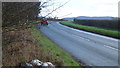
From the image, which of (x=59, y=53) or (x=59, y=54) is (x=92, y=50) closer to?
(x=59, y=53)

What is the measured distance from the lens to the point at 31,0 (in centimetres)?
570

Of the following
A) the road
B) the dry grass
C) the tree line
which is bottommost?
the road

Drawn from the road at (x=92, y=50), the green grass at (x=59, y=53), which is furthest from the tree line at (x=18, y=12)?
the road at (x=92, y=50)

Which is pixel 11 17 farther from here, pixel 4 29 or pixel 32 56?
pixel 32 56

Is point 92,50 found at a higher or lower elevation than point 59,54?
lower

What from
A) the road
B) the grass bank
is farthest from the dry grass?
the road

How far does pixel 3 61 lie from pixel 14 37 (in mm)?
1235

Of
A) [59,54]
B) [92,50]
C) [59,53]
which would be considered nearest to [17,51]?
[59,54]

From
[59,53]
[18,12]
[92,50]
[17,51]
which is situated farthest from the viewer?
[92,50]

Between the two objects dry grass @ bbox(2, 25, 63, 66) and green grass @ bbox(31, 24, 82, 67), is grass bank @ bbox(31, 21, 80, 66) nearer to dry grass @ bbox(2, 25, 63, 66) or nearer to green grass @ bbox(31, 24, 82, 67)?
green grass @ bbox(31, 24, 82, 67)

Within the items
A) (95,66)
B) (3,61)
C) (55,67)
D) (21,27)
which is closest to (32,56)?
(55,67)

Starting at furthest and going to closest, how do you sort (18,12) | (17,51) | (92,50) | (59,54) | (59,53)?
(92,50) < (59,53) < (59,54) < (17,51) < (18,12)

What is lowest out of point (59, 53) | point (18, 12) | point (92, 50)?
point (92, 50)

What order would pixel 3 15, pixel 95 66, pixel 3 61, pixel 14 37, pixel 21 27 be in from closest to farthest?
pixel 3 15 → pixel 21 27 → pixel 14 37 → pixel 3 61 → pixel 95 66
